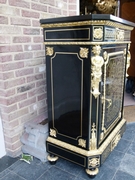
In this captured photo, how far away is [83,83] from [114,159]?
902 mm

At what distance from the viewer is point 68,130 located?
148cm

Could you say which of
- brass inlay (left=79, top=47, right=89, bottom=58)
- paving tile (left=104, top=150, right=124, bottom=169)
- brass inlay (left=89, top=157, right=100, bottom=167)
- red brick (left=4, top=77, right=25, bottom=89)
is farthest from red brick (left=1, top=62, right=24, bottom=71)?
paving tile (left=104, top=150, right=124, bottom=169)

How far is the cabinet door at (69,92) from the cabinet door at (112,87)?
0.16m

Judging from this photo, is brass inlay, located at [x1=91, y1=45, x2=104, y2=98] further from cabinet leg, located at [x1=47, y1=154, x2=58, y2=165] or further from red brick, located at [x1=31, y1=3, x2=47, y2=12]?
red brick, located at [x1=31, y1=3, x2=47, y2=12]

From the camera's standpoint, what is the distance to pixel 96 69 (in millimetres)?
1195

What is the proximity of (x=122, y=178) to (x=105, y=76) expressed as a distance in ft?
2.84

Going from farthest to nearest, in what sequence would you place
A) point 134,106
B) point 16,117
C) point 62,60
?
point 134,106 → point 16,117 → point 62,60

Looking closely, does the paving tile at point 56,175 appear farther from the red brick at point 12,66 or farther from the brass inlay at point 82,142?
the red brick at point 12,66

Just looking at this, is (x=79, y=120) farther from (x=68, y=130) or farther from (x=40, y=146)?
(x=40, y=146)

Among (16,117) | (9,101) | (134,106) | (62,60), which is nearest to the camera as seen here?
(62,60)

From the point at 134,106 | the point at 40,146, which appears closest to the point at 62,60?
the point at 40,146

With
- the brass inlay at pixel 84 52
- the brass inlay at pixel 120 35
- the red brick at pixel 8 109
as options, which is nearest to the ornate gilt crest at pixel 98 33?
the brass inlay at pixel 84 52

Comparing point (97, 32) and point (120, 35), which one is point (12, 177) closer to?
point (97, 32)

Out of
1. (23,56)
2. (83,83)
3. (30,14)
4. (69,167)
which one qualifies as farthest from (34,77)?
(69,167)
